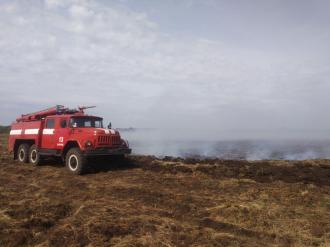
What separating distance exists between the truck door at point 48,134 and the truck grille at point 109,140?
9.51ft

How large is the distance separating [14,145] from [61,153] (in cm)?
518

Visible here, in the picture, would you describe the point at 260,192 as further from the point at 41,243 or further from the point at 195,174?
the point at 41,243

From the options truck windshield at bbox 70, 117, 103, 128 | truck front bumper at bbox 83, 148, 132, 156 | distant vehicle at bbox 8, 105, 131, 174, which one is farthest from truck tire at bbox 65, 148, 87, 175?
truck windshield at bbox 70, 117, 103, 128

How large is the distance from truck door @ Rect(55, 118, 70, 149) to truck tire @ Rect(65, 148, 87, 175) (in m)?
0.73

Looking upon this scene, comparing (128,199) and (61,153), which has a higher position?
(61,153)

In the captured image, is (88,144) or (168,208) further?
(88,144)

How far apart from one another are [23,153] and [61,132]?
165 inches

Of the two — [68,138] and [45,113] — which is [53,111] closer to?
[45,113]

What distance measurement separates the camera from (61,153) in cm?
1504

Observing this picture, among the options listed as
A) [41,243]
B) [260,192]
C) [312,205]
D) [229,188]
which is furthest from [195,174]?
[41,243]

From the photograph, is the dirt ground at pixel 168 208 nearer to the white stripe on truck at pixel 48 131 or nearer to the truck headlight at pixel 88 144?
the truck headlight at pixel 88 144

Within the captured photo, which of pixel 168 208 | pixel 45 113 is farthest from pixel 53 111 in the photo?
pixel 168 208

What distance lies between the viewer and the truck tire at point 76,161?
13.7m

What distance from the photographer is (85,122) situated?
1482 cm
